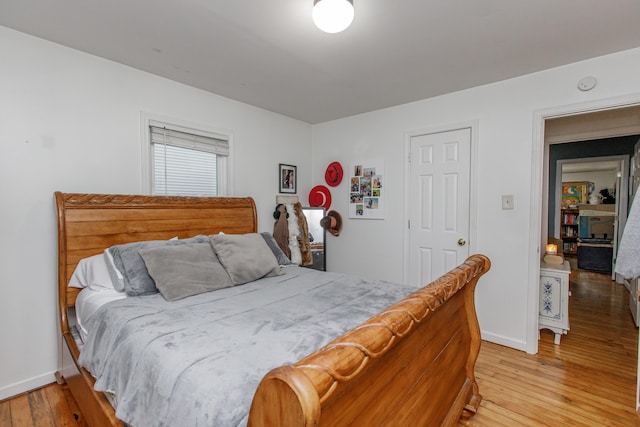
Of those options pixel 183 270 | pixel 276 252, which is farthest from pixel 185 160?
pixel 183 270

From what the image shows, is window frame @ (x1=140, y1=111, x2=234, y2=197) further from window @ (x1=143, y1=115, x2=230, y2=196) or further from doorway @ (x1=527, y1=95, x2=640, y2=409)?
doorway @ (x1=527, y1=95, x2=640, y2=409)

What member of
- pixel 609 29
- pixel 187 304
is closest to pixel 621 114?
pixel 609 29

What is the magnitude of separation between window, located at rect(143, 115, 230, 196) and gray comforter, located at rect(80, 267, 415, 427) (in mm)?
1299

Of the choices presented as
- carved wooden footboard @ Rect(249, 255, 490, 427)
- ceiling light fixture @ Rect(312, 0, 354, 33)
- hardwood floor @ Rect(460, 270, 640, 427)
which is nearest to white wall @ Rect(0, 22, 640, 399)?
hardwood floor @ Rect(460, 270, 640, 427)

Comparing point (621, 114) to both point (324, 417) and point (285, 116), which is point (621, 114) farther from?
point (324, 417)

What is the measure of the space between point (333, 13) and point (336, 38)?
606 millimetres

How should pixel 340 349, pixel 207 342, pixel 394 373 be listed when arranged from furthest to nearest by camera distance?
pixel 207 342 → pixel 394 373 → pixel 340 349

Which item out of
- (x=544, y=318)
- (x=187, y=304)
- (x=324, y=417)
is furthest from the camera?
(x=544, y=318)

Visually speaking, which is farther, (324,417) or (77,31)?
(77,31)

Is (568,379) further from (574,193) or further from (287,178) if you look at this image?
(574,193)

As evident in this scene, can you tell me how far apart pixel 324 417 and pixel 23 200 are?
250 centimetres

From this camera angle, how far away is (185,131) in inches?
114

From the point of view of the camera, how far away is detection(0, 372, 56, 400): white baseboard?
6.73ft

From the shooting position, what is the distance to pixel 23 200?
2072 mm
